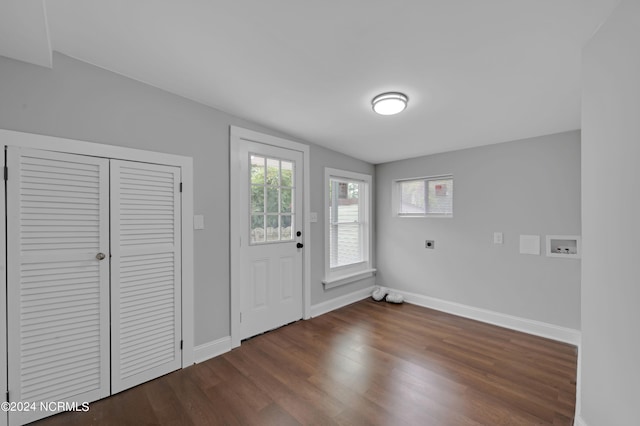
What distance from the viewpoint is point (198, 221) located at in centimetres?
239

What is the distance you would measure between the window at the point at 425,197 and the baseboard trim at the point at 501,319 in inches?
46.9

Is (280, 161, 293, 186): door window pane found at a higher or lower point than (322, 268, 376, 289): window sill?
higher

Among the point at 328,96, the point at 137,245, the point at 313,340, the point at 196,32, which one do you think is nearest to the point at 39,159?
the point at 137,245

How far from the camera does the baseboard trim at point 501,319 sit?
270 cm

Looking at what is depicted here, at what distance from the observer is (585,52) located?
1563mm

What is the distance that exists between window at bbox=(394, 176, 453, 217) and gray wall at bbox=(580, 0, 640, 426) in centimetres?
203

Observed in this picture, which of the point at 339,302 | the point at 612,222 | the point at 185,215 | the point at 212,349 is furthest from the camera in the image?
the point at 339,302

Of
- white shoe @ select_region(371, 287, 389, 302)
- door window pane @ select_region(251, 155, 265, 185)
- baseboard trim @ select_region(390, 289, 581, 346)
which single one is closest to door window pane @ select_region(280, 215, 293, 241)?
door window pane @ select_region(251, 155, 265, 185)

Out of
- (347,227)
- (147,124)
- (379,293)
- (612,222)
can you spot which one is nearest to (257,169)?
(147,124)

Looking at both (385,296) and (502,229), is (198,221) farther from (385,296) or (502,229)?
(502,229)

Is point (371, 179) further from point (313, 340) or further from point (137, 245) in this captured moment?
point (137, 245)

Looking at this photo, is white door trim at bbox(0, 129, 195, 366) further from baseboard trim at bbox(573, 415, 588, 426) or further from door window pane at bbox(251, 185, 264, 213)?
baseboard trim at bbox(573, 415, 588, 426)

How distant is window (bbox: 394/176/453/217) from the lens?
11.9ft

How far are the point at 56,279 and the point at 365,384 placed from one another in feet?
7.49
